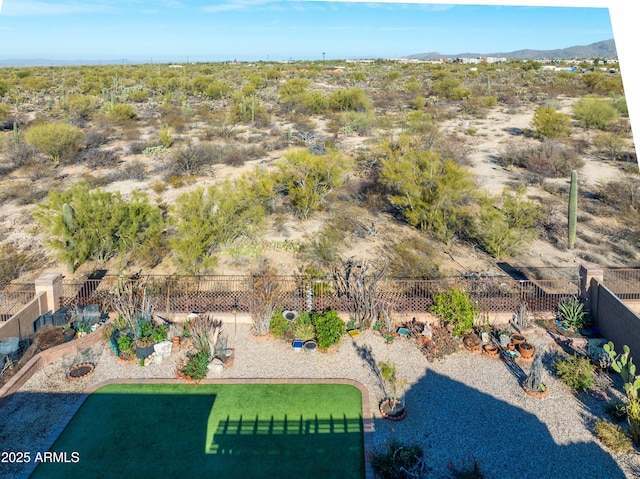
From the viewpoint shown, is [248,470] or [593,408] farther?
[593,408]

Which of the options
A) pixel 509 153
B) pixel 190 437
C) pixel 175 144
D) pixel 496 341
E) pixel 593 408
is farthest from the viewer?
pixel 175 144

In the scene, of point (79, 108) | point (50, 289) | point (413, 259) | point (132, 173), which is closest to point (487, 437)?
point (413, 259)

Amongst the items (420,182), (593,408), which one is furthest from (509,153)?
(593,408)

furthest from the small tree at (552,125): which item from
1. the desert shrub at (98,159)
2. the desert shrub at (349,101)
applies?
the desert shrub at (98,159)

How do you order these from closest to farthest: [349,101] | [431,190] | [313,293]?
1. [313,293]
2. [431,190]
3. [349,101]

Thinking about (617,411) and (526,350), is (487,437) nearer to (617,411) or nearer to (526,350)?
(617,411)

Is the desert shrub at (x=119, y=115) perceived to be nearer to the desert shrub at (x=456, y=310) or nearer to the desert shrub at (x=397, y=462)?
the desert shrub at (x=456, y=310)

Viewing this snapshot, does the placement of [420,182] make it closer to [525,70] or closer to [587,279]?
[587,279]
